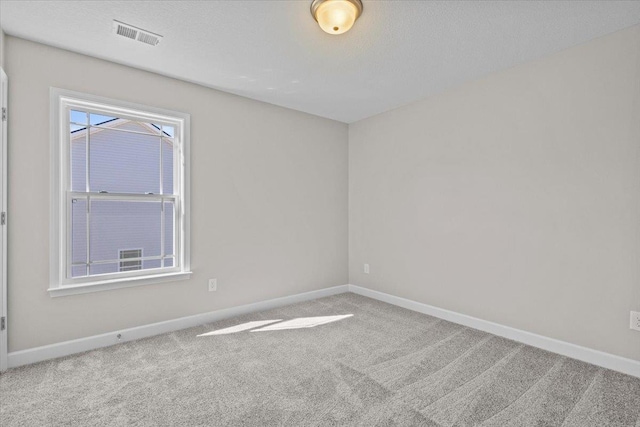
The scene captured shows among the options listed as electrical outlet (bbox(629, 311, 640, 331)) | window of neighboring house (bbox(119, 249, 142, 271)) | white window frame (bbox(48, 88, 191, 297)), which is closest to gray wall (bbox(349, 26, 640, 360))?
electrical outlet (bbox(629, 311, 640, 331))

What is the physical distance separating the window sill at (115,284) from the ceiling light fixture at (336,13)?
2.51 m

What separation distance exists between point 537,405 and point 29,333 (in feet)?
11.6

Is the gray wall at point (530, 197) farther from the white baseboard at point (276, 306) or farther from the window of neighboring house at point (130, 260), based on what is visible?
the window of neighboring house at point (130, 260)

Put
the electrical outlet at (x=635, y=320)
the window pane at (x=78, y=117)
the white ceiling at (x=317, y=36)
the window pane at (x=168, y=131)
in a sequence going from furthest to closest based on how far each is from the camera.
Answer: the window pane at (x=168, y=131), the window pane at (x=78, y=117), the electrical outlet at (x=635, y=320), the white ceiling at (x=317, y=36)

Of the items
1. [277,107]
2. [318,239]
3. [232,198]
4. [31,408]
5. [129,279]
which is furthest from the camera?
[318,239]

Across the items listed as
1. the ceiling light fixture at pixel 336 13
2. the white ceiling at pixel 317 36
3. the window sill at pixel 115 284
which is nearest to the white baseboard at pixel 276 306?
the window sill at pixel 115 284

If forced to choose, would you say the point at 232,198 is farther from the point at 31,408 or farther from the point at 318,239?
the point at 31,408

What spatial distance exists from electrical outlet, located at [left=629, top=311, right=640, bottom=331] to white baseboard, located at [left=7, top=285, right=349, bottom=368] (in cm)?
303

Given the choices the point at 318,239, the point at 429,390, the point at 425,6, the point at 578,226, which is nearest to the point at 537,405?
the point at 429,390

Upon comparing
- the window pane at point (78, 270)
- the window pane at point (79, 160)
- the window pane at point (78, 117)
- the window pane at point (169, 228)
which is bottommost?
the window pane at point (78, 270)

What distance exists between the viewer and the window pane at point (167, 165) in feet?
10.2

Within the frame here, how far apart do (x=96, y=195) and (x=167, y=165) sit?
26.3 inches

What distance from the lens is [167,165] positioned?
10.3 ft

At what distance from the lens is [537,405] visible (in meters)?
1.88
